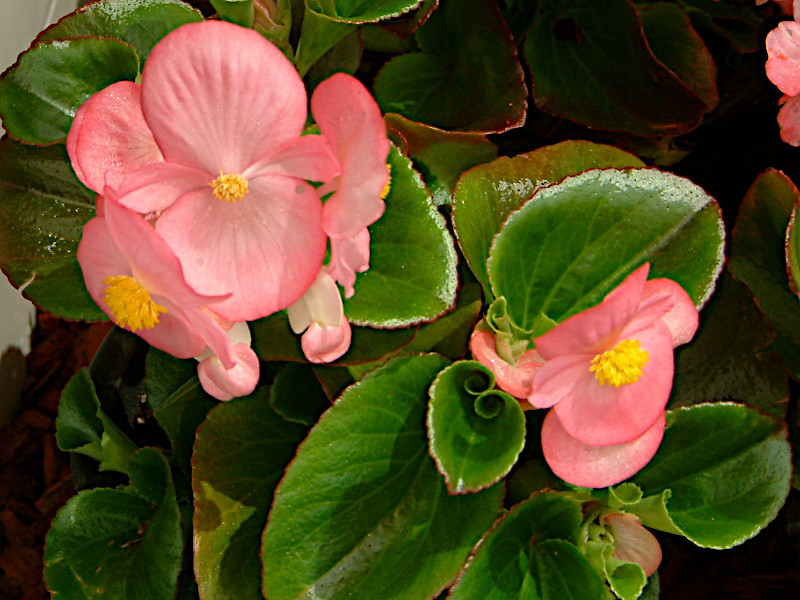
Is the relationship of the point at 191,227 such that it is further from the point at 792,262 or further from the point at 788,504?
the point at 788,504

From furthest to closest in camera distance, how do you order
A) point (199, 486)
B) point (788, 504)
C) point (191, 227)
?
point (788, 504) < point (199, 486) < point (191, 227)

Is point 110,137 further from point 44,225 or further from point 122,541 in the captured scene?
point 122,541

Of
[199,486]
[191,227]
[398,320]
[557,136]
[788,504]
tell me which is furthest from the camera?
[557,136]

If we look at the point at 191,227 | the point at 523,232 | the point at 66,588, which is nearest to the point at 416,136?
the point at 523,232

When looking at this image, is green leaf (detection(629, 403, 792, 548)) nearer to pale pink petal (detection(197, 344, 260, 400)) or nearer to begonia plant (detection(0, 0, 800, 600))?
begonia plant (detection(0, 0, 800, 600))

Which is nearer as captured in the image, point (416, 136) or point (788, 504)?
point (416, 136)

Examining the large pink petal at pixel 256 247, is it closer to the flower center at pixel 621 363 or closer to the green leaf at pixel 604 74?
the flower center at pixel 621 363

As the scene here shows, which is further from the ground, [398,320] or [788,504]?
[398,320]
